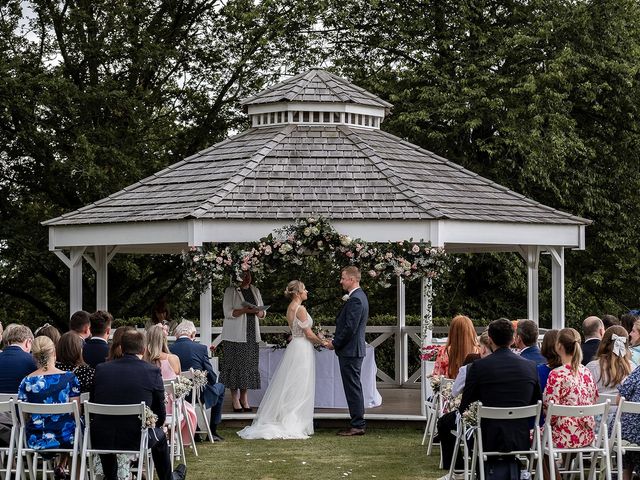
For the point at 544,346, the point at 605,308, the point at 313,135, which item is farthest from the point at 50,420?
the point at 605,308

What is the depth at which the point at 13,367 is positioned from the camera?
10.7 meters

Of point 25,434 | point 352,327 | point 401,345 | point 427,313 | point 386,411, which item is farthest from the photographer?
point 401,345

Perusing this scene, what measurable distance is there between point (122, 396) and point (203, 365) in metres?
4.31

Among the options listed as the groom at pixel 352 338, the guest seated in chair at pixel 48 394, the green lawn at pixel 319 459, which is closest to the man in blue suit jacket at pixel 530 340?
the green lawn at pixel 319 459

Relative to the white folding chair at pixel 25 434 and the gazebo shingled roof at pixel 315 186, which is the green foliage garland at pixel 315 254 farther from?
the white folding chair at pixel 25 434

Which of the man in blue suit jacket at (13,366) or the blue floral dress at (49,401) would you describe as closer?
the blue floral dress at (49,401)

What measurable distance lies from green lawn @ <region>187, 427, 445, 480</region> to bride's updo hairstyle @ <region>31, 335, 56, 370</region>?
217cm

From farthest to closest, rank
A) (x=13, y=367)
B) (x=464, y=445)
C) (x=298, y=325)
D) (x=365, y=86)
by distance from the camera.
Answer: (x=365, y=86) < (x=298, y=325) < (x=13, y=367) < (x=464, y=445)

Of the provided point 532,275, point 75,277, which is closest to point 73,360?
point 75,277

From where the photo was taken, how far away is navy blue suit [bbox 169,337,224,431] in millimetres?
13656

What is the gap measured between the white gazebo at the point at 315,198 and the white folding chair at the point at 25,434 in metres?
5.77

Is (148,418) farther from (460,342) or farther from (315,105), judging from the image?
(315,105)

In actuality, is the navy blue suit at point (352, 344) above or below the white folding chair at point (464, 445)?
above

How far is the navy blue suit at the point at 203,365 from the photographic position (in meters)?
13.7
